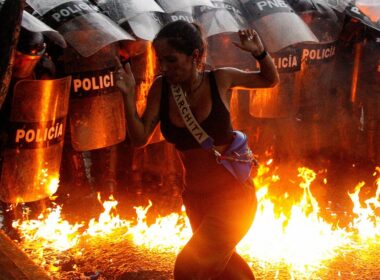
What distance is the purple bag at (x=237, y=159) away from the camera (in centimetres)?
334

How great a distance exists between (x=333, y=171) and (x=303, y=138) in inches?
28.2

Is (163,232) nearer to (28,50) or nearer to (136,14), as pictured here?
(136,14)

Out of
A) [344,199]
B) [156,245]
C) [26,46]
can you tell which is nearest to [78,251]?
[156,245]

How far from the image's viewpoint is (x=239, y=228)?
3273mm

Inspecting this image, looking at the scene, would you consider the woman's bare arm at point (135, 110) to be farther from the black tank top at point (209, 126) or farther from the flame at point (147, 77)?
the flame at point (147, 77)

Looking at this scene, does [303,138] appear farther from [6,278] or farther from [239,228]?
[6,278]

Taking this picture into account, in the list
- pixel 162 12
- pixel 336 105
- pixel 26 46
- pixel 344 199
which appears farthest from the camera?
pixel 336 105

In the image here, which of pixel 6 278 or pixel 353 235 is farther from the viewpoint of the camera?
pixel 353 235

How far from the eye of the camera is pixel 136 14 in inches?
210

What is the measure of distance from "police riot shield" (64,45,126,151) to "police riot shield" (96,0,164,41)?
348 mm

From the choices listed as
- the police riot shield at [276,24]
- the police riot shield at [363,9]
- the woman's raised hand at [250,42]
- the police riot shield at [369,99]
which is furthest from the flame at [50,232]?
the police riot shield at [369,99]

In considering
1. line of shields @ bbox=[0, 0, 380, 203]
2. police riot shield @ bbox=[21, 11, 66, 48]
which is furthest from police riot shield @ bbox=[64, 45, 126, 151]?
police riot shield @ bbox=[21, 11, 66, 48]

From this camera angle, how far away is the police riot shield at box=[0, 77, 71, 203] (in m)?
4.39

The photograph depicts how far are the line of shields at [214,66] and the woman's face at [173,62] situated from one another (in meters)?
1.42
